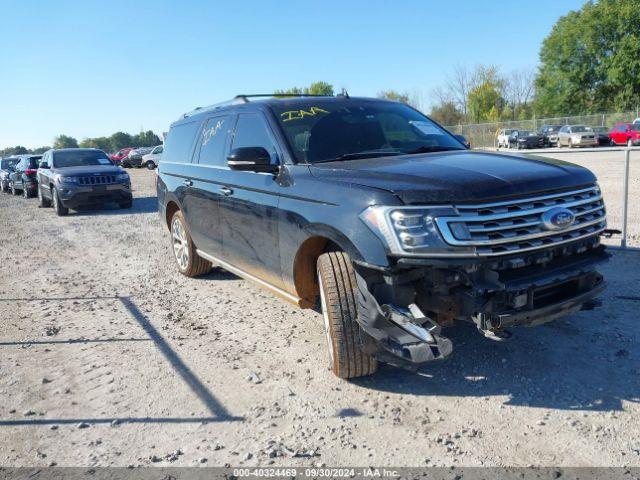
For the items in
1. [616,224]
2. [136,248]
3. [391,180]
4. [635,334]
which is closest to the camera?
[391,180]

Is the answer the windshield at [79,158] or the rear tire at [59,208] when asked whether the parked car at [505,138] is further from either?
the rear tire at [59,208]

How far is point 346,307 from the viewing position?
364 centimetres

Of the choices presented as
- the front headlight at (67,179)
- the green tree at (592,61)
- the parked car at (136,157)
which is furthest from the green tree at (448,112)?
the front headlight at (67,179)

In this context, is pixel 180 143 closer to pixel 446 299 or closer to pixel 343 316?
pixel 343 316

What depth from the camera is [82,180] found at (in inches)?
563

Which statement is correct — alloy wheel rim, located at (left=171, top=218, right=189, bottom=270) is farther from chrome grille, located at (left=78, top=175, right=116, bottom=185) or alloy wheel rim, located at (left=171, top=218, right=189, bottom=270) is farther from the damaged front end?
chrome grille, located at (left=78, top=175, right=116, bottom=185)

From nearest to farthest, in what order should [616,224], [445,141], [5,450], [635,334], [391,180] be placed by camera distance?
1. [5,450]
2. [391,180]
3. [635,334]
4. [445,141]
5. [616,224]

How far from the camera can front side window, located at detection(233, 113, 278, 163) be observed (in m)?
4.62

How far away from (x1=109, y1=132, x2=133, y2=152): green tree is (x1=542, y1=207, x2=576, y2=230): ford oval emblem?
125637 mm

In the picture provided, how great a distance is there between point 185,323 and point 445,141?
3033 mm

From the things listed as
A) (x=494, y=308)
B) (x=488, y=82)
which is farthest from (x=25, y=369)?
(x=488, y=82)

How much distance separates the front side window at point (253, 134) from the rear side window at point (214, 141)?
305mm

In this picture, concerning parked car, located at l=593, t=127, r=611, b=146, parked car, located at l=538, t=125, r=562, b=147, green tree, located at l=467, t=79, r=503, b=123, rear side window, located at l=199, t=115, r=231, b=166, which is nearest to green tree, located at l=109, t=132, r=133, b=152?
green tree, located at l=467, t=79, r=503, b=123

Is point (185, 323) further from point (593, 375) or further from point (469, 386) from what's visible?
Result: point (593, 375)
